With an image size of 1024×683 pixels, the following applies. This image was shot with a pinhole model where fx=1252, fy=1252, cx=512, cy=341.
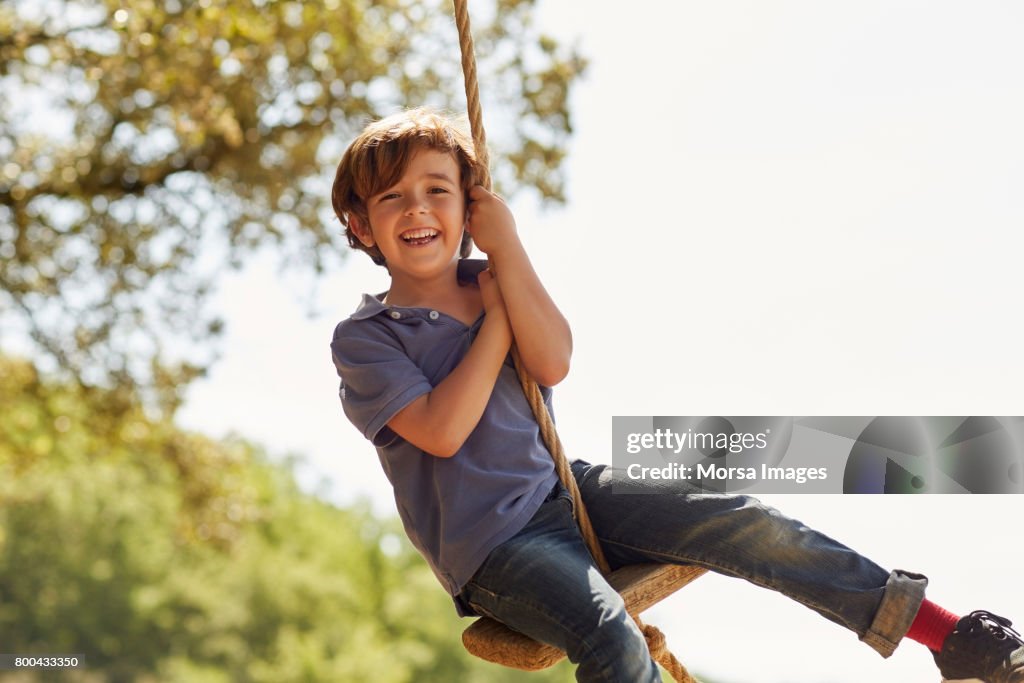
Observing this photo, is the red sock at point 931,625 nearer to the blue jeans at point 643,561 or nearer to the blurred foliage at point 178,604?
the blue jeans at point 643,561

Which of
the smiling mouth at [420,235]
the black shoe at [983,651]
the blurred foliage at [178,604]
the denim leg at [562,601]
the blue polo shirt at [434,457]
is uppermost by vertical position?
the smiling mouth at [420,235]

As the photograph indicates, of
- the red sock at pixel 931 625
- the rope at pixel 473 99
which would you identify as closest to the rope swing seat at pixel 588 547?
the rope at pixel 473 99

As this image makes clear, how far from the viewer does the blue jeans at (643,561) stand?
5.73 feet

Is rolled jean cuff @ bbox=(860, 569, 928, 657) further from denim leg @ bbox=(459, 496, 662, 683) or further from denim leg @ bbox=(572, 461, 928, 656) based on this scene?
denim leg @ bbox=(459, 496, 662, 683)

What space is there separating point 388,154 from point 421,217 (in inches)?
4.7

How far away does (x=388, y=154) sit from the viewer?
201cm

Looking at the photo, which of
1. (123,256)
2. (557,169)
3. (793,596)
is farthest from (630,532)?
(123,256)

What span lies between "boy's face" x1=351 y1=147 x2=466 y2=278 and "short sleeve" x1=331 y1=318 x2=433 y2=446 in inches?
5.0

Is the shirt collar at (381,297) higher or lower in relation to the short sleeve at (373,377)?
higher

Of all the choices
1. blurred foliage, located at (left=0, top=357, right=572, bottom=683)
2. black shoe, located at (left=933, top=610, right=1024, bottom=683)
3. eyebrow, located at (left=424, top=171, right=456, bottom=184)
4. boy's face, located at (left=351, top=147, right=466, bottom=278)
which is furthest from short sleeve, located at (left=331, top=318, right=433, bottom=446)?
blurred foliage, located at (left=0, top=357, right=572, bottom=683)

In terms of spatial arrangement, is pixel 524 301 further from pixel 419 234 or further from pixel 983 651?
pixel 983 651

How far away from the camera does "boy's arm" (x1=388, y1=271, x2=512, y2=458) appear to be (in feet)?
6.03

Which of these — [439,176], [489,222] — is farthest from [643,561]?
[439,176]

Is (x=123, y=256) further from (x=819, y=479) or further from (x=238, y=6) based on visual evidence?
(x=819, y=479)
